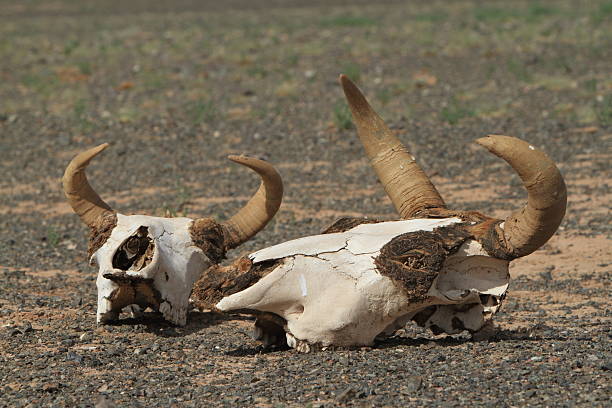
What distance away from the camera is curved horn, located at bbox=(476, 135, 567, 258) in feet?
18.9

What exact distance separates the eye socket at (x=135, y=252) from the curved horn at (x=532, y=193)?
8.02 feet

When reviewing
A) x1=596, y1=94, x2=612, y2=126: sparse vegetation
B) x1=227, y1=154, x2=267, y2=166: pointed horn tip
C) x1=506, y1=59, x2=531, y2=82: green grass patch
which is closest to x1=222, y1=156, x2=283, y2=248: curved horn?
x1=227, y1=154, x2=267, y2=166: pointed horn tip

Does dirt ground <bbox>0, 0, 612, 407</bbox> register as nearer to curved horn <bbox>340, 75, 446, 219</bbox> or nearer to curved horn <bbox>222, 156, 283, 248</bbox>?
curved horn <bbox>222, 156, 283, 248</bbox>

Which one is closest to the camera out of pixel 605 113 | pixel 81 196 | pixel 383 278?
pixel 383 278

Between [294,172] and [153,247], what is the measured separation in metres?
6.58

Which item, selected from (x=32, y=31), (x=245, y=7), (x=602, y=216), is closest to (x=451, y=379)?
(x=602, y=216)

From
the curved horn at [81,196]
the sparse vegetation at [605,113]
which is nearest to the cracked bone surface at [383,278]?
the curved horn at [81,196]

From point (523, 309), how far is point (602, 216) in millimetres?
3077

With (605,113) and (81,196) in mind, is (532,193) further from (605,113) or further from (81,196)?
(605,113)

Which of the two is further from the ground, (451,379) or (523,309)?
(451,379)

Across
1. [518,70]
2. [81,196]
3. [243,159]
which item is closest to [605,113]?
[518,70]

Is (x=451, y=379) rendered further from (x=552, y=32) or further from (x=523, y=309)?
(x=552, y=32)

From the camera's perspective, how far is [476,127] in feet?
49.6

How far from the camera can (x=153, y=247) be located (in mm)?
7109
